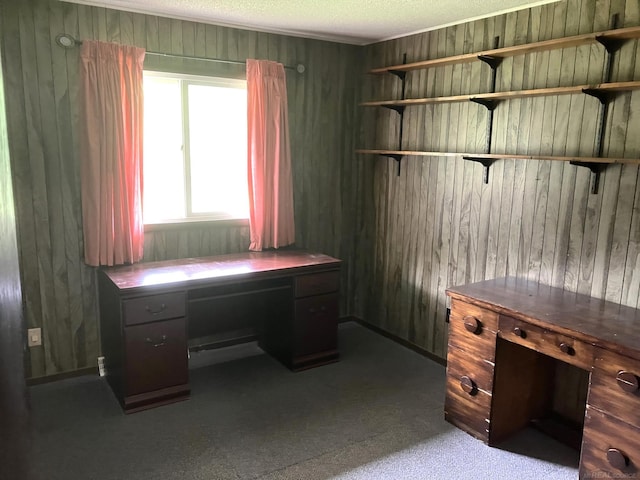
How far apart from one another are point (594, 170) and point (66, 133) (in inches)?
115

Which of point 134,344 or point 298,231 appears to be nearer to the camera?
point 134,344

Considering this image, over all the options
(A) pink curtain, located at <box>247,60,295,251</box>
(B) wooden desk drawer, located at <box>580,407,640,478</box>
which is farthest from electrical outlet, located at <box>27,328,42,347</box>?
(B) wooden desk drawer, located at <box>580,407,640,478</box>

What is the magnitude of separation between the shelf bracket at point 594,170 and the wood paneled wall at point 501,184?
0.11 ft

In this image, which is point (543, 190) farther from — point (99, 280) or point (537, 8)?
point (99, 280)

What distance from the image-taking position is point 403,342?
3.90m

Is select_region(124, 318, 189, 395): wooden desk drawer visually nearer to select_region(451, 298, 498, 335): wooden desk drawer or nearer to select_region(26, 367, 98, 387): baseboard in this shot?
select_region(26, 367, 98, 387): baseboard

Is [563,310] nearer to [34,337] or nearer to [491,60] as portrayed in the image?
[491,60]

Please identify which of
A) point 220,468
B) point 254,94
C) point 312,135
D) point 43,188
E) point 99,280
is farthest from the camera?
point 312,135

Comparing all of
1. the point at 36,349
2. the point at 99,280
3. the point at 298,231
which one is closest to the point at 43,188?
the point at 99,280

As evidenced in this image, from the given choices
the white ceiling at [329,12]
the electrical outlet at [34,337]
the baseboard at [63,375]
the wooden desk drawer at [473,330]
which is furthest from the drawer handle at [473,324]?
the electrical outlet at [34,337]

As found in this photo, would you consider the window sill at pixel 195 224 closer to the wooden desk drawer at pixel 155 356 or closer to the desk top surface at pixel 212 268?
the desk top surface at pixel 212 268

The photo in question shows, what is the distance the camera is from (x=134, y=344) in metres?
2.80

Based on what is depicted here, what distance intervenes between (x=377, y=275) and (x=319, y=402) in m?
1.38

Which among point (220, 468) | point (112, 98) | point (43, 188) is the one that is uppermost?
point (112, 98)
